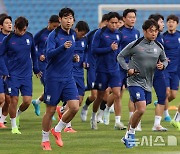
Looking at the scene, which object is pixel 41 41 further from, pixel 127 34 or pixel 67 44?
pixel 67 44

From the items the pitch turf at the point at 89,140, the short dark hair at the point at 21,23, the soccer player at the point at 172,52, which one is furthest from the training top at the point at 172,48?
the short dark hair at the point at 21,23

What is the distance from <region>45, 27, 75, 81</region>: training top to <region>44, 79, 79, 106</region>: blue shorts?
0.08 meters

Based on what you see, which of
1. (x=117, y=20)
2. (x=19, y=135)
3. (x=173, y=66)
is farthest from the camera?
(x=173, y=66)

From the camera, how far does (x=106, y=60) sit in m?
15.4

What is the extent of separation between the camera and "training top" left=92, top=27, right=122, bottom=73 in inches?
599

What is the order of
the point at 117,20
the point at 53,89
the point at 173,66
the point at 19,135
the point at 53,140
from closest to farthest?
the point at 53,89 < the point at 53,140 < the point at 19,135 < the point at 117,20 < the point at 173,66

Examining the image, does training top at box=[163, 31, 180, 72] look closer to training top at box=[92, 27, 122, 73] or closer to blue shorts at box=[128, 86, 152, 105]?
training top at box=[92, 27, 122, 73]

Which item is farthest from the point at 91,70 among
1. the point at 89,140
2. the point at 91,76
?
the point at 89,140

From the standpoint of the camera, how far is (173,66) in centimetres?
1675

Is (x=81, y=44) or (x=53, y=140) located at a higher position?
(x=81, y=44)

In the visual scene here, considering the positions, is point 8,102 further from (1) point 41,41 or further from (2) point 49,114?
(2) point 49,114

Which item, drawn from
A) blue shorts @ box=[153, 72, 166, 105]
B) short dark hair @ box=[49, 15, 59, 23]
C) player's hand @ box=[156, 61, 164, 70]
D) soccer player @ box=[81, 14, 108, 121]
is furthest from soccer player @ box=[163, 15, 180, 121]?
player's hand @ box=[156, 61, 164, 70]

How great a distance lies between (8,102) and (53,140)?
3007mm

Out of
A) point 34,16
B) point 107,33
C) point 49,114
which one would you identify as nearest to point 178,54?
point 107,33
